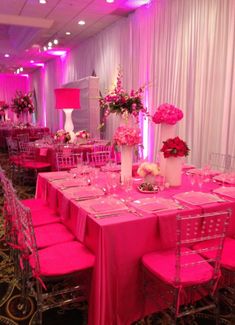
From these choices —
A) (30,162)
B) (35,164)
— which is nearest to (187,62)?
(35,164)

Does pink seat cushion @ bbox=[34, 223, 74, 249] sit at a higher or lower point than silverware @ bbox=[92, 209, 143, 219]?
lower

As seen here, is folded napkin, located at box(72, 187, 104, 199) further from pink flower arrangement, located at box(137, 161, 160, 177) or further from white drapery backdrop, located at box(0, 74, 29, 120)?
white drapery backdrop, located at box(0, 74, 29, 120)

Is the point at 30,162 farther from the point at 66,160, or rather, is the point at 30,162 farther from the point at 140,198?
the point at 140,198

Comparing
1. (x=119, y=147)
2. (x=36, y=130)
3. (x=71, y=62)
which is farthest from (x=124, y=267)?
(x=71, y=62)

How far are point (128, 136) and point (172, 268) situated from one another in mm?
1238

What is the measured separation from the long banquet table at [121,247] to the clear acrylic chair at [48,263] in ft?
0.31

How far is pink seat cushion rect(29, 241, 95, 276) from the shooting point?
200 cm

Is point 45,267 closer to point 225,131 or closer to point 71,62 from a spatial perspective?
point 225,131

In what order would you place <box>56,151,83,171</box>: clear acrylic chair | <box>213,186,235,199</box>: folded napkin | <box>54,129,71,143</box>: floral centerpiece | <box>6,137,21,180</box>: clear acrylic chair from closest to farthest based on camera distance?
<box>213,186,235,199</box>: folded napkin → <box>56,151,83,171</box>: clear acrylic chair → <box>54,129,71,143</box>: floral centerpiece → <box>6,137,21,180</box>: clear acrylic chair

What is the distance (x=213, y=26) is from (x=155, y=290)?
4.29 m

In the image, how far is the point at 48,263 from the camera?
206 centimetres

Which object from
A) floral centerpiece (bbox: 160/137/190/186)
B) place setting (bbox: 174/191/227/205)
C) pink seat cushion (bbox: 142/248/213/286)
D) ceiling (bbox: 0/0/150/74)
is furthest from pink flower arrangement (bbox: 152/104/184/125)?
ceiling (bbox: 0/0/150/74)

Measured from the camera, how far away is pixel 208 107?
17.0 feet

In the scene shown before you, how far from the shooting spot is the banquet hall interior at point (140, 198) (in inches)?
80.6
